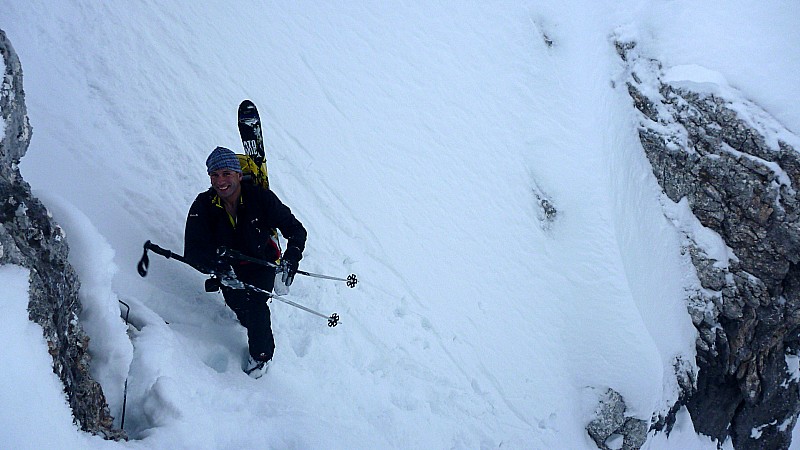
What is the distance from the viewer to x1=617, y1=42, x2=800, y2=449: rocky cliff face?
35.5ft

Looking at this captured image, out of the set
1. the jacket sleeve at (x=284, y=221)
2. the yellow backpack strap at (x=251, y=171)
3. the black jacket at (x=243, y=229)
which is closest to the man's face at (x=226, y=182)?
the black jacket at (x=243, y=229)

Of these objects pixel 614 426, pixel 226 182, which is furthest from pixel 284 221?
pixel 614 426

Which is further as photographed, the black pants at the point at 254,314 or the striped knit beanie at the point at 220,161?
the black pants at the point at 254,314

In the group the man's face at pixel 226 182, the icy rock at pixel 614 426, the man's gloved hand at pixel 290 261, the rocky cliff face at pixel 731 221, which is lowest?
the icy rock at pixel 614 426

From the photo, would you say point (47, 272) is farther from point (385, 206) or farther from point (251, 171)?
point (385, 206)

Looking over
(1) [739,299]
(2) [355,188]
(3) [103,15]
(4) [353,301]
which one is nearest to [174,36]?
(3) [103,15]

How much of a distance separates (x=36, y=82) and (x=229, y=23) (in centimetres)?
563

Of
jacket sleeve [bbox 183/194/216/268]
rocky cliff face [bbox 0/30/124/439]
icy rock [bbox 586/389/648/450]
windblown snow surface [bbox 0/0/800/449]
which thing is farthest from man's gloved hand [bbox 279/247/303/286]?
icy rock [bbox 586/389/648/450]

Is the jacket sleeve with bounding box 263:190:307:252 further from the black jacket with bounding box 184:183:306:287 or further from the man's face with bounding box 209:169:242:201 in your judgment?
the man's face with bounding box 209:169:242:201

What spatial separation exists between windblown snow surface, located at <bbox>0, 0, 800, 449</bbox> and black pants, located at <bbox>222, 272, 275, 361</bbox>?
414 millimetres

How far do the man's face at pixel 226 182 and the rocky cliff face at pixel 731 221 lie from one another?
33.6ft

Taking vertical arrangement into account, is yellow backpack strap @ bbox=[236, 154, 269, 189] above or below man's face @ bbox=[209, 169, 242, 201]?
below

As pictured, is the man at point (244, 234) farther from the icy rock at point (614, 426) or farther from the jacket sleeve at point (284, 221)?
the icy rock at point (614, 426)

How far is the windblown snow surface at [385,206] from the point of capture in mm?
5238
